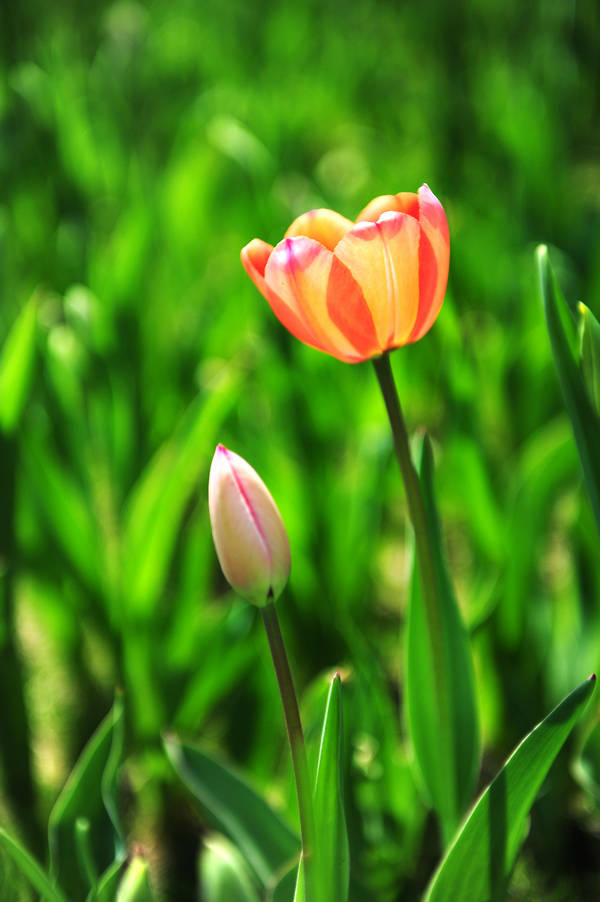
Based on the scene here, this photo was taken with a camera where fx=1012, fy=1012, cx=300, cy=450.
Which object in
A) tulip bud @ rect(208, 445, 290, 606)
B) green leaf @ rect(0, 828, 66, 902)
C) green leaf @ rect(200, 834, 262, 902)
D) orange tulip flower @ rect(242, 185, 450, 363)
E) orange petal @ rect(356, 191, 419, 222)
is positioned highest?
orange petal @ rect(356, 191, 419, 222)

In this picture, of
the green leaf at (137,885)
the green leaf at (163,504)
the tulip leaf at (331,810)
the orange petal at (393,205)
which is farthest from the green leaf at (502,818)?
the green leaf at (163,504)

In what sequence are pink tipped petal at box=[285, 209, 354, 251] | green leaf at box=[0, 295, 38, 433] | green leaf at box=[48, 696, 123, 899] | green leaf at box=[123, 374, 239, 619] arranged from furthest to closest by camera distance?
1. green leaf at box=[123, 374, 239, 619]
2. green leaf at box=[0, 295, 38, 433]
3. green leaf at box=[48, 696, 123, 899]
4. pink tipped petal at box=[285, 209, 354, 251]

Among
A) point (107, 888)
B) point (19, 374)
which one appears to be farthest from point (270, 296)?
point (19, 374)

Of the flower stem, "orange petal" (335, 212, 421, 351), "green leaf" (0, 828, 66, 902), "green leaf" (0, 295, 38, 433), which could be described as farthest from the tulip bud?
"green leaf" (0, 295, 38, 433)

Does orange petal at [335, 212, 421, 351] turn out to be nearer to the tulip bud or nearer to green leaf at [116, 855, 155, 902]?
the tulip bud

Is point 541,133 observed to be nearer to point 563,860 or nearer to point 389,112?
point 389,112

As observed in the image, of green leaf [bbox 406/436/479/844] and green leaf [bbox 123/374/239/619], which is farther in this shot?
green leaf [bbox 123/374/239/619]

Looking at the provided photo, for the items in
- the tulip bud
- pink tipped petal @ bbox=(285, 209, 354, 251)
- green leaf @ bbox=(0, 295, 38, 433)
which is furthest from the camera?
green leaf @ bbox=(0, 295, 38, 433)
